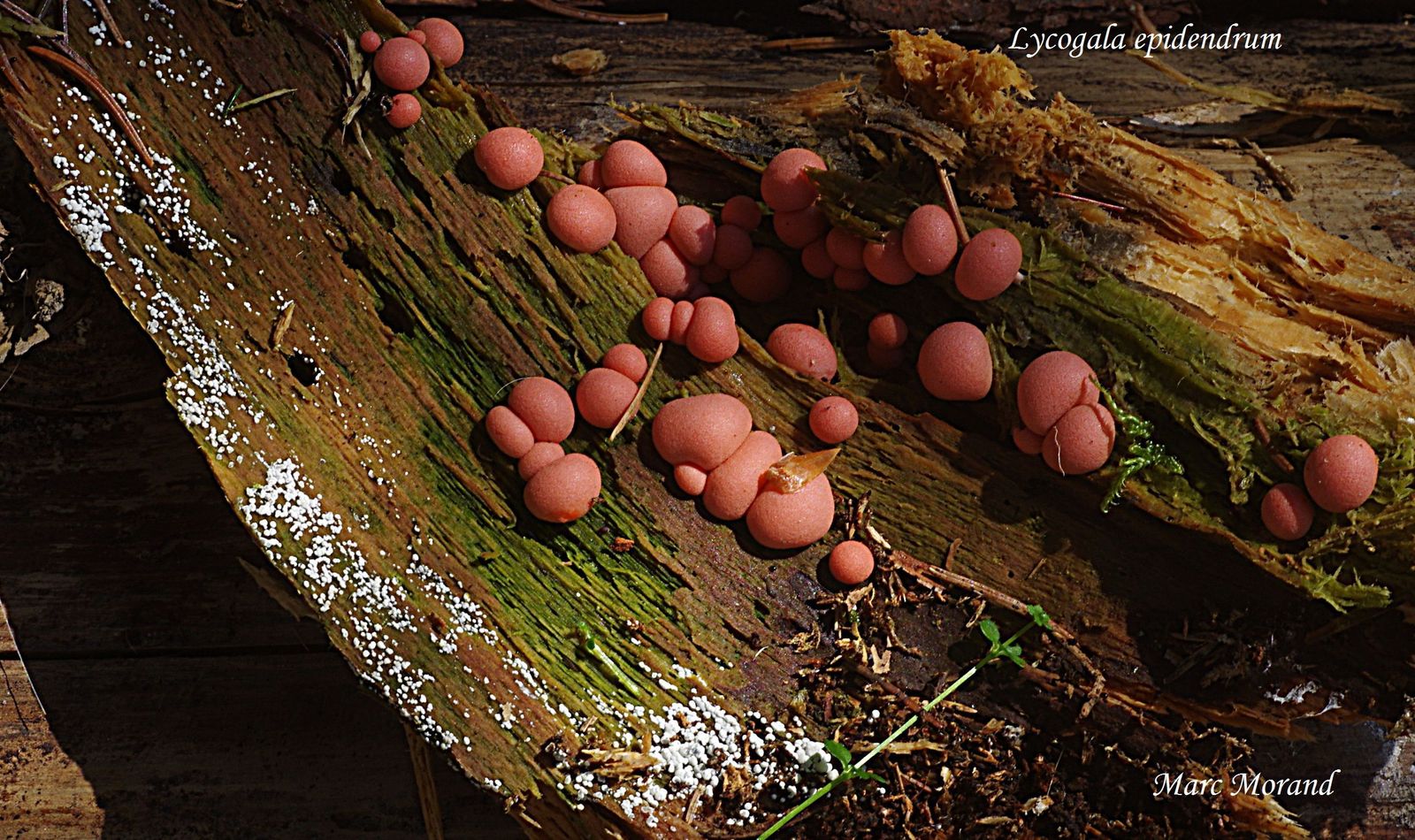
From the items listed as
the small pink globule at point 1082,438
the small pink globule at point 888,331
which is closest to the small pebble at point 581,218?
the small pink globule at point 888,331

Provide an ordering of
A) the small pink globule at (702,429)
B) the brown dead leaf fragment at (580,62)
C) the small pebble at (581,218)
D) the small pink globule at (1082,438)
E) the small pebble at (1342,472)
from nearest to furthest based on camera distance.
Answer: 1. the small pebble at (1342,472)
2. the small pink globule at (1082,438)
3. the small pink globule at (702,429)
4. the small pebble at (581,218)
5. the brown dead leaf fragment at (580,62)

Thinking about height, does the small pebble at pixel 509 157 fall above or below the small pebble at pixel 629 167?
below

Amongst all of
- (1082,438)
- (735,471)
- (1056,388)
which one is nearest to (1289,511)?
(1082,438)

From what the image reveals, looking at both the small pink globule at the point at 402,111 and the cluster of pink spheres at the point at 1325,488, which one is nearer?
the cluster of pink spheres at the point at 1325,488

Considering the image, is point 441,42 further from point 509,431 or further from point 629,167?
point 509,431

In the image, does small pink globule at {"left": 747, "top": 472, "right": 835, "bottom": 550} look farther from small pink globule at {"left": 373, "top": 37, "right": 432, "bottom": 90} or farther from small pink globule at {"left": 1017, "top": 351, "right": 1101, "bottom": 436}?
small pink globule at {"left": 373, "top": 37, "right": 432, "bottom": 90}

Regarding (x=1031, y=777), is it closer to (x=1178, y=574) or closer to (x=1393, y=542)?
(x=1178, y=574)

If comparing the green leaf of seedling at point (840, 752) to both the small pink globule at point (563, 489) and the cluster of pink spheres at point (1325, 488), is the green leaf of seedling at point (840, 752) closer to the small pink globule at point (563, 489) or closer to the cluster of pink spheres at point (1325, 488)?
the small pink globule at point (563, 489)

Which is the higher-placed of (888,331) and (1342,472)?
(1342,472)
